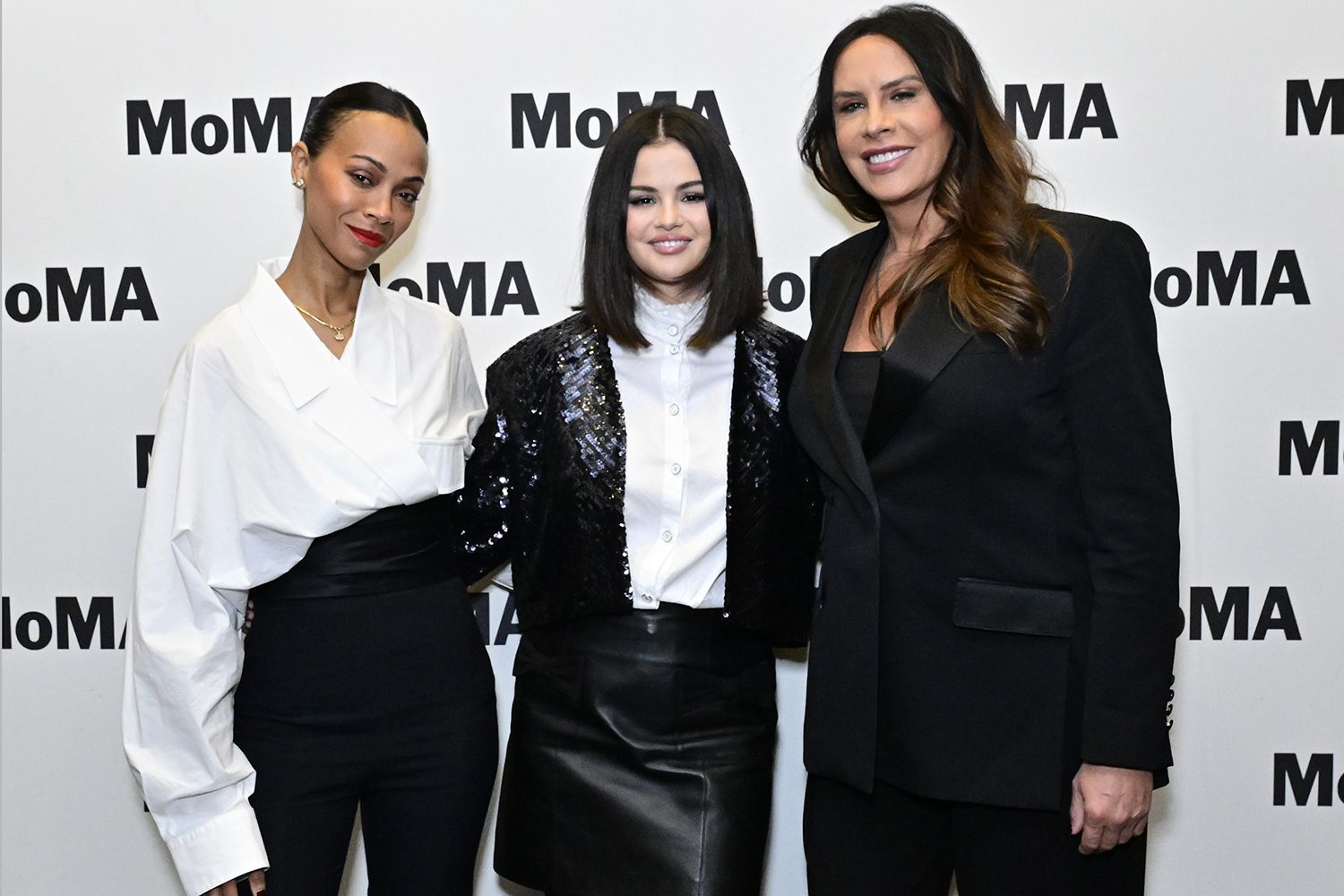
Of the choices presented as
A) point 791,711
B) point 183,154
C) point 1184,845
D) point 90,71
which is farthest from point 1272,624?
point 90,71

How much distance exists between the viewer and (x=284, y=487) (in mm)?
1739

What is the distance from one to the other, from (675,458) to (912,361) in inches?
18.6

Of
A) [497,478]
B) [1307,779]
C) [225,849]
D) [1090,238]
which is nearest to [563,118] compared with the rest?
[497,478]

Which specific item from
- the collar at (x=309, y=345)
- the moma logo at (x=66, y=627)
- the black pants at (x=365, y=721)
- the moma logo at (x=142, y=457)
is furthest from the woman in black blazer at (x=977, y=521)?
the moma logo at (x=66, y=627)

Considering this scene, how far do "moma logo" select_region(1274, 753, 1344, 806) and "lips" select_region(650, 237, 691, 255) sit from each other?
162 centimetres

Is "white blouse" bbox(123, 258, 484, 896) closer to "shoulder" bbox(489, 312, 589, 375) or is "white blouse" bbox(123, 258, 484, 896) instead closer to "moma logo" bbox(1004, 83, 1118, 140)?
"shoulder" bbox(489, 312, 589, 375)

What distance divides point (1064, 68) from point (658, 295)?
998 mm

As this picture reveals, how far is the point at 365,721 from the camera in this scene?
5.87 feet

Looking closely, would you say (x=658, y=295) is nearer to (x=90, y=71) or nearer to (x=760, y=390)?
(x=760, y=390)

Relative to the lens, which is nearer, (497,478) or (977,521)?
(977,521)

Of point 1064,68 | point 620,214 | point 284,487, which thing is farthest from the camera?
point 1064,68

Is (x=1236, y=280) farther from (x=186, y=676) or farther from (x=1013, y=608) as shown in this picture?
(x=186, y=676)

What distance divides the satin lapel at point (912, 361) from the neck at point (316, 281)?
0.89 m

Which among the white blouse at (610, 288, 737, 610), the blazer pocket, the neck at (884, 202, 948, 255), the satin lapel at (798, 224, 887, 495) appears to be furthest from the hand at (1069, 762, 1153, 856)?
the neck at (884, 202, 948, 255)
